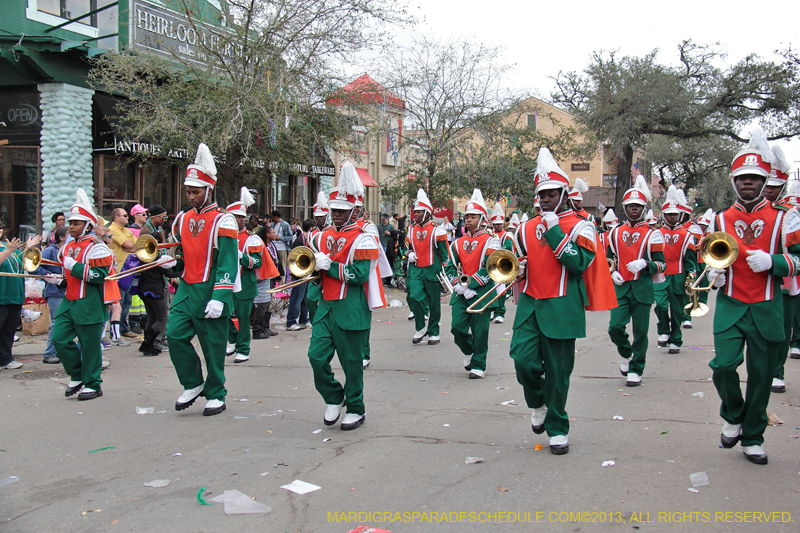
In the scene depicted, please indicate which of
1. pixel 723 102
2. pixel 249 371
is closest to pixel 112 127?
pixel 249 371

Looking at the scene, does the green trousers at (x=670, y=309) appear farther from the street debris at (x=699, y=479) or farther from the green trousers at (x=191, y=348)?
the green trousers at (x=191, y=348)

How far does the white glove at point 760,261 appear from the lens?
185 inches

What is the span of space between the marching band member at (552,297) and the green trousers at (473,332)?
9.28 ft

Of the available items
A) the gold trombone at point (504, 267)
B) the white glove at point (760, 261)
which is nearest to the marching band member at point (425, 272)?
the gold trombone at point (504, 267)

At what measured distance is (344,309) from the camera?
19.3ft

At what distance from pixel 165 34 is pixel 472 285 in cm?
1102

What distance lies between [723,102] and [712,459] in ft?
91.2

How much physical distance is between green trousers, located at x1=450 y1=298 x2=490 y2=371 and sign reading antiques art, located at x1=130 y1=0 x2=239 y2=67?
29.9 ft

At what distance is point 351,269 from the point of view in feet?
19.2

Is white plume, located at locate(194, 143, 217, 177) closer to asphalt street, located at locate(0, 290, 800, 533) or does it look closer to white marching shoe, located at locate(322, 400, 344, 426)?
asphalt street, located at locate(0, 290, 800, 533)

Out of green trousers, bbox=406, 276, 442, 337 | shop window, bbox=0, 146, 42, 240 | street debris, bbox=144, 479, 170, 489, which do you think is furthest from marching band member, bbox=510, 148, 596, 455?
shop window, bbox=0, 146, 42, 240

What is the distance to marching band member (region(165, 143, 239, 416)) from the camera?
20.9ft

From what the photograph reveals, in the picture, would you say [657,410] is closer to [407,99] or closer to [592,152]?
[407,99]

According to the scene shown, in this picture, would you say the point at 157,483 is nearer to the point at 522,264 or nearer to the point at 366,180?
the point at 522,264
